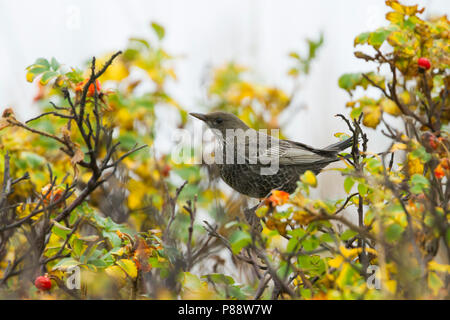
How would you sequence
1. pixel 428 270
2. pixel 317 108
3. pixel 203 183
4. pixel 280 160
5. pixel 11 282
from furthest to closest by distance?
pixel 317 108, pixel 203 183, pixel 280 160, pixel 11 282, pixel 428 270

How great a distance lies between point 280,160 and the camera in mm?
3172

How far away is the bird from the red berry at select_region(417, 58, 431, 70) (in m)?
0.74

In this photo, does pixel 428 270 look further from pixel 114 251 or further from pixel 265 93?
pixel 265 93

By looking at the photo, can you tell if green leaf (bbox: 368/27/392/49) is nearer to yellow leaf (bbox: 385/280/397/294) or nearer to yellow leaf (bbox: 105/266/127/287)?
yellow leaf (bbox: 385/280/397/294)

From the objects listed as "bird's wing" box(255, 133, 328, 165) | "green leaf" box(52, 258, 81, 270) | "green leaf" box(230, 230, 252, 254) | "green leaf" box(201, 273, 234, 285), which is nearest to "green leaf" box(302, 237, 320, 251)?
"green leaf" box(230, 230, 252, 254)

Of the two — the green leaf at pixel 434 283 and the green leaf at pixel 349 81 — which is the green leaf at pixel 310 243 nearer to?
the green leaf at pixel 434 283

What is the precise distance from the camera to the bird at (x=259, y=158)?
304cm

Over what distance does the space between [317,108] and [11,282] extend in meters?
2.96

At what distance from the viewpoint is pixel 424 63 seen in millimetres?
2244

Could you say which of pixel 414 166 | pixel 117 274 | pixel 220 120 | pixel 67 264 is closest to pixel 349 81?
pixel 414 166

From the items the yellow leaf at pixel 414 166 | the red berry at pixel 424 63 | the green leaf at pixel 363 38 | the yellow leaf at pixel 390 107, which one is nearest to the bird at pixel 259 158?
the yellow leaf at pixel 390 107

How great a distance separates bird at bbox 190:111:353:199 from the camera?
3041 mm

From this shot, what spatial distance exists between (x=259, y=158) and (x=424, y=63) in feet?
3.91
